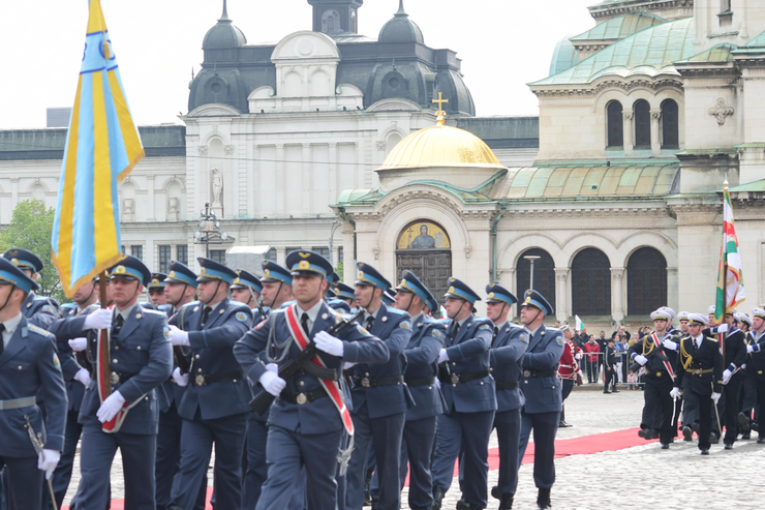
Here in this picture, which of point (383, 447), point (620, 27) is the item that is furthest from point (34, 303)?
point (620, 27)

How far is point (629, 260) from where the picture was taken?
158 feet

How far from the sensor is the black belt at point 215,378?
11.5m

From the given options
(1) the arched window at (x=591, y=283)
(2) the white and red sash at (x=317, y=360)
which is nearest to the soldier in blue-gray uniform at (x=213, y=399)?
(2) the white and red sash at (x=317, y=360)

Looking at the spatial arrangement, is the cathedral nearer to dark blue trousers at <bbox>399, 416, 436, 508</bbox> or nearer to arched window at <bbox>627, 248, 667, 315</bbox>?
arched window at <bbox>627, 248, 667, 315</bbox>

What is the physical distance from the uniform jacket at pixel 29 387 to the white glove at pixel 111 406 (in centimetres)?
39

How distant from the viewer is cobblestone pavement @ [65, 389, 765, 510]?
13.8 meters

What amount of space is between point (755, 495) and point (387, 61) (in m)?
70.9

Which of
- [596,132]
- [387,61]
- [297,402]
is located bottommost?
[297,402]

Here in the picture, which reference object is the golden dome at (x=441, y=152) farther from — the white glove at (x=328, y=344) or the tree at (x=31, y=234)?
the white glove at (x=328, y=344)

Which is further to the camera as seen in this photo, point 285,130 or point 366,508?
point 285,130

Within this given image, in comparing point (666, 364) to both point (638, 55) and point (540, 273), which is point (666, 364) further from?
point (638, 55)

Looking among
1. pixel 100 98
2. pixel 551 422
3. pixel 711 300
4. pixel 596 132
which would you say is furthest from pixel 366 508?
pixel 596 132

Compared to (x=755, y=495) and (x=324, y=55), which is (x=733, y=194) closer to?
(x=755, y=495)

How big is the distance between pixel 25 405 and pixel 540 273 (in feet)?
133
